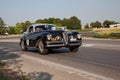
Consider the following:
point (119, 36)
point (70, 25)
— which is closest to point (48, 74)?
point (119, 36)

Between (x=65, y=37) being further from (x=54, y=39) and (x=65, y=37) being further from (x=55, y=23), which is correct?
(x=55, y=23)

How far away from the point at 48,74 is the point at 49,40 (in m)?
6.29

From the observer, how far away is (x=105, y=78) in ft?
26.7

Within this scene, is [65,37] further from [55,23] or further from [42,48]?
[55,23]

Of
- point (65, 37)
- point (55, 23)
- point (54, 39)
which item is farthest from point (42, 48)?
point (55, 23)

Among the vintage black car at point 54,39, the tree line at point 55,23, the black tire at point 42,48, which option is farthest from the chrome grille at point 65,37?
the tree line at point 55,23

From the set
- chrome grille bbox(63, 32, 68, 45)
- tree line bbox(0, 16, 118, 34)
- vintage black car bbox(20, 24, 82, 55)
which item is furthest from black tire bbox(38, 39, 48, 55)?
tree line bbox(0, 16, 118, 34)

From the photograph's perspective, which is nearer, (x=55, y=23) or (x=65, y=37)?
(x=65, y=37)

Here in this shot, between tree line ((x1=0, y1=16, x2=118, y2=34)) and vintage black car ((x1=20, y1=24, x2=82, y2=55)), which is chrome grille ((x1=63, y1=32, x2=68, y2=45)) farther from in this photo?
tree line ((x1=0, y1=16, x2=118, y2=34))

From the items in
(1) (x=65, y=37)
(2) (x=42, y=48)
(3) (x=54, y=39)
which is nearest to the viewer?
(3) (x=54, y=39)

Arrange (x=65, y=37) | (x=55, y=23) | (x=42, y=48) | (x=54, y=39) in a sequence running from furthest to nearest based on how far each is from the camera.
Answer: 1. (x=55, y=23)
2. (x=42, y=48)
3. (x=65, y=37)
4. (x=54, y=39)

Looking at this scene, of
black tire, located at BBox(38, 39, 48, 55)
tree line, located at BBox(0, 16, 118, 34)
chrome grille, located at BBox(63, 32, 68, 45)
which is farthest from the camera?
tree line, located at BBox(0, 16, 118, 34)

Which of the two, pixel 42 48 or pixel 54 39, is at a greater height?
pixel 54 39

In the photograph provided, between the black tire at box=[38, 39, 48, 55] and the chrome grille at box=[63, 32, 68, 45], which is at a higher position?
the chrome grille at box=[63, 32, 68, 45]
